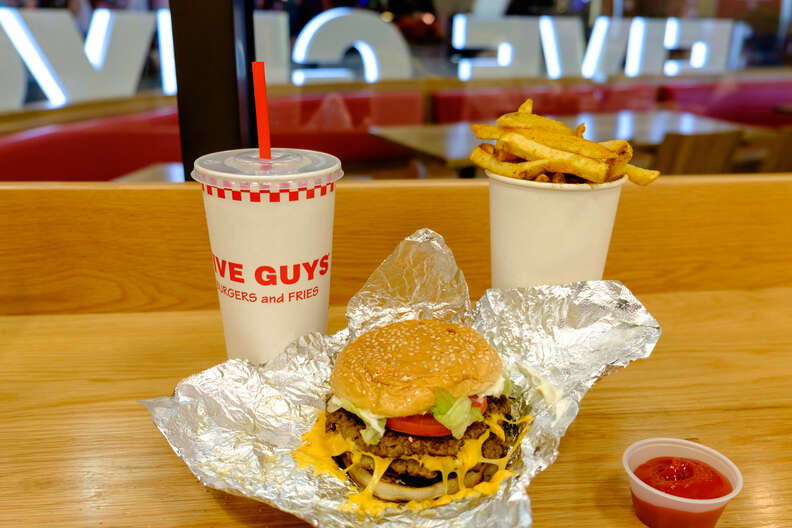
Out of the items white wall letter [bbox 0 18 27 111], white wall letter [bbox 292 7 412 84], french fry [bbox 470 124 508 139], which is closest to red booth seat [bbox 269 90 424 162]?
white wall letter [bbox 292 7 412 84]

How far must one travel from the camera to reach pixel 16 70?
3.97 meters

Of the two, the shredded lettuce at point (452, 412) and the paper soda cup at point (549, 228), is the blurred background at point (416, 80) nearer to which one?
the paper soda cup at point (549, 228)

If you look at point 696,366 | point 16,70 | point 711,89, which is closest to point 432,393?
point 696,366

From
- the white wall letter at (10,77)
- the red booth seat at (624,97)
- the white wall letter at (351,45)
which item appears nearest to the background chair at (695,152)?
the red booth seat at (624,97)

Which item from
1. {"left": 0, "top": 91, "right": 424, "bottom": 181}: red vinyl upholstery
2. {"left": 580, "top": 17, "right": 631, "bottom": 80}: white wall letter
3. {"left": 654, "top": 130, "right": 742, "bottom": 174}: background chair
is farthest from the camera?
{"left": 580, "top": 17, "right": 631, "bottom": 80}: white wall letter

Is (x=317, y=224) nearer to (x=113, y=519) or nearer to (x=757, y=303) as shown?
(x=113, y=519)

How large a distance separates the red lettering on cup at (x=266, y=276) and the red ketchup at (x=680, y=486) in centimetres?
64

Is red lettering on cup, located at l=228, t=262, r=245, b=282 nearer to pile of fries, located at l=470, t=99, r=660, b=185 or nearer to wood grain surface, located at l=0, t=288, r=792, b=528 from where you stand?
wood grain surface, located at l=0, t=288, r=792, b=528

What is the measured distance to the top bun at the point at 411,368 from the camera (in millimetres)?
971

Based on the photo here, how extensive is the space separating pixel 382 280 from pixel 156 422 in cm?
54

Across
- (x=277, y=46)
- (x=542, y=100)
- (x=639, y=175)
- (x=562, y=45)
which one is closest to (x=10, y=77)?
(x=277, y=46)

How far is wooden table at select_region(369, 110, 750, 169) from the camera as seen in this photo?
390cm

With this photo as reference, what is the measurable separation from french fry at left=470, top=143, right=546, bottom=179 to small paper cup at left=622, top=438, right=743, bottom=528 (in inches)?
18.8

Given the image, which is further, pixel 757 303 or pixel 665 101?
pixel 665 101
